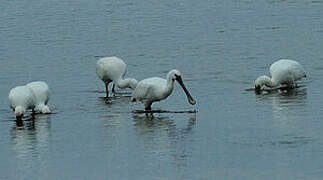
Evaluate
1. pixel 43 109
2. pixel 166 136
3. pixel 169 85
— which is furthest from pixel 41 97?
pixel 166 136

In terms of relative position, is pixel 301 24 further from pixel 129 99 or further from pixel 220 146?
pixel 220 146

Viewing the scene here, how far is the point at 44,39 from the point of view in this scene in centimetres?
3144

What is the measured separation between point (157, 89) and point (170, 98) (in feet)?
4.95

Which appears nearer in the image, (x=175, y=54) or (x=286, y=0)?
(x=175, y=54)

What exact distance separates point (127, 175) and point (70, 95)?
7.55 meters

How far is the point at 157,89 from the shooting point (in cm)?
1911

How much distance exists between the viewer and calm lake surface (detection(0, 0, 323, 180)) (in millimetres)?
14656

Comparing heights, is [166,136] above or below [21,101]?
below

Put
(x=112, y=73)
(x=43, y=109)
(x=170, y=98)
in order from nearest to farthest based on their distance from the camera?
(x=43, y=109)
(x=170, y=98)
(x=112, y=73)

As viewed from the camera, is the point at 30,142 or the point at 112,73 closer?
the point at 30,142

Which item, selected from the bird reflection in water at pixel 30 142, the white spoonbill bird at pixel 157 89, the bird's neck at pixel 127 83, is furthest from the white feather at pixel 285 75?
the bird reflection in water at pixel 30 142

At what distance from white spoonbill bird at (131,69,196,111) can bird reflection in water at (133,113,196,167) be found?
0.34 meters

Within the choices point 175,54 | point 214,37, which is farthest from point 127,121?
point 214,37

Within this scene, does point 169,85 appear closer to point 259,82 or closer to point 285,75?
point 259,82
